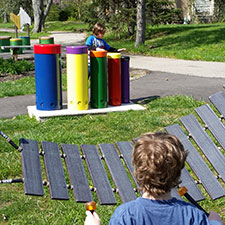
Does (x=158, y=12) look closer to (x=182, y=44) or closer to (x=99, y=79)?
(x=182, y=44)

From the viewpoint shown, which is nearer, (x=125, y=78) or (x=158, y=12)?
(x=125, y=78)

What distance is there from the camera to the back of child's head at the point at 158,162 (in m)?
2.21

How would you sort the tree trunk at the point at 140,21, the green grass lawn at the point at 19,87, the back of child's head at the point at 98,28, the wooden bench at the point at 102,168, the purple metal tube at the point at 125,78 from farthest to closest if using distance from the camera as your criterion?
the tree trunk at the point at 140,21 → the green grass lawn at the point at 19,87 → the back of child's head at the point at 98,28 → the purple metal tube at the point at 125,78 → the wooden bench at the point at 102,168

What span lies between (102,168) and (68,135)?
8.18 ft

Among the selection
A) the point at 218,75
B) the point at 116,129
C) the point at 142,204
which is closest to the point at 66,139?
the point at 116,129

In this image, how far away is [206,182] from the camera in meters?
3.67

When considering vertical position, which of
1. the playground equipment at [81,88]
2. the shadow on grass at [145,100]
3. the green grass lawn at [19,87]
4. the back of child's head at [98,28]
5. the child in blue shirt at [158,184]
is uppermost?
the back of child's head at [98,28]

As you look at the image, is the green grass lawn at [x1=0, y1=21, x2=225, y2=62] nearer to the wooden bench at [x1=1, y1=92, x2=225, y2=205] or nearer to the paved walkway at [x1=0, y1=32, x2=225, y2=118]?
the paved walkway at [x1=0, y1=32, x2=225, y2=118]

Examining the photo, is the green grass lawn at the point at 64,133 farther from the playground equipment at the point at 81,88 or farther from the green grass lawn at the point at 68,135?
the playground equipment at the point at 81,88

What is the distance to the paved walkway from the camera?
8436mm

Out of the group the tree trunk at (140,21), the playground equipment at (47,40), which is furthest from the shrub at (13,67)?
the tree trunk at (140,21)

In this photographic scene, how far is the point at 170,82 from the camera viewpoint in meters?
10.1

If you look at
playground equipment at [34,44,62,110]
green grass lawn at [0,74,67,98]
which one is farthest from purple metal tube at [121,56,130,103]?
green grass lawn at [0,74,67,98]

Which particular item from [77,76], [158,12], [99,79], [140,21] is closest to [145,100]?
[99,79]
